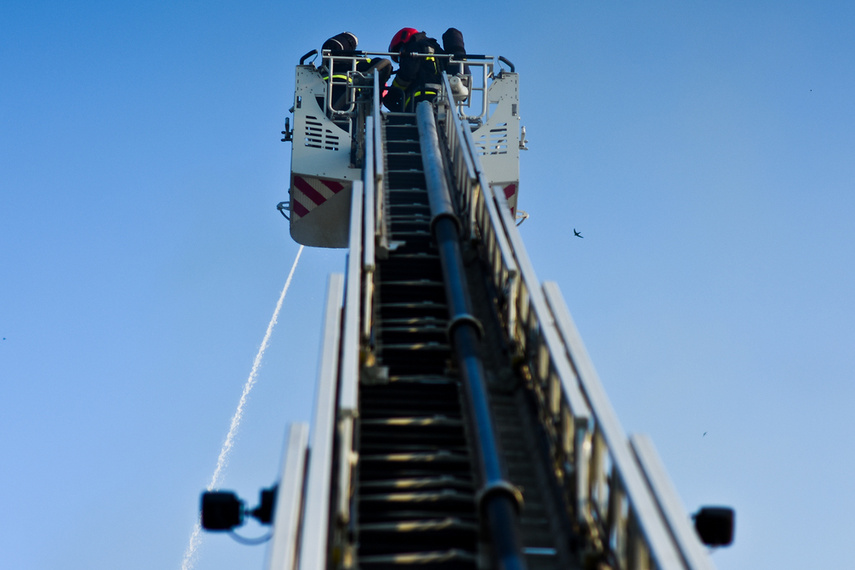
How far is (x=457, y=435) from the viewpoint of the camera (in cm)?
722

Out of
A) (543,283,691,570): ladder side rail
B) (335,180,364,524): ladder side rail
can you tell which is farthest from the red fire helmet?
(543,283,691,570): ladder side rail

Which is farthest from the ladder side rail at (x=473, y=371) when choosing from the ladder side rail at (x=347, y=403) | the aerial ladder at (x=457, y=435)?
the ladder side rail at (x=347, y=403)

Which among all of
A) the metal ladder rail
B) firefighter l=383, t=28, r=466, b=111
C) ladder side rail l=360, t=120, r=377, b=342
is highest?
firefighter l=383, t=28, r=466, b=111

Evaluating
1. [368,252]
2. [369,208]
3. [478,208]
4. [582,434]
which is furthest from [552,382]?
[478,208]

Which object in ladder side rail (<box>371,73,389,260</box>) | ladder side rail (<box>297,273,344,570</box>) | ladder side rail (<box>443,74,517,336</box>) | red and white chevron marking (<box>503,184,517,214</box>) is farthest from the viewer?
red and white chevron marking (<box>503,184,517,214</box>)

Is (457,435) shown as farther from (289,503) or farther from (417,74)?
(417,74)

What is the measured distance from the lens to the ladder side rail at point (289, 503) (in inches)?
187

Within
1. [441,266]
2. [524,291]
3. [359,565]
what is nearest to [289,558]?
[359,565]

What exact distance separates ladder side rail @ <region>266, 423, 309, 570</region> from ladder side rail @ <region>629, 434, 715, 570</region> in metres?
1.64

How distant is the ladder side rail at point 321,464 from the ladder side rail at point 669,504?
59.9 inches

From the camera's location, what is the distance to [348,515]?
602 centimetres

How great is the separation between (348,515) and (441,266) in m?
3.84

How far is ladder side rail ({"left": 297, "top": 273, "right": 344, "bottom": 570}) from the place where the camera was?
4855 millimetres

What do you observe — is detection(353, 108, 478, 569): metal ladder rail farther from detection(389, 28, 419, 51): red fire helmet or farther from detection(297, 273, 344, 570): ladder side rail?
detection(389, 28, 419, 51): red fire helmet
